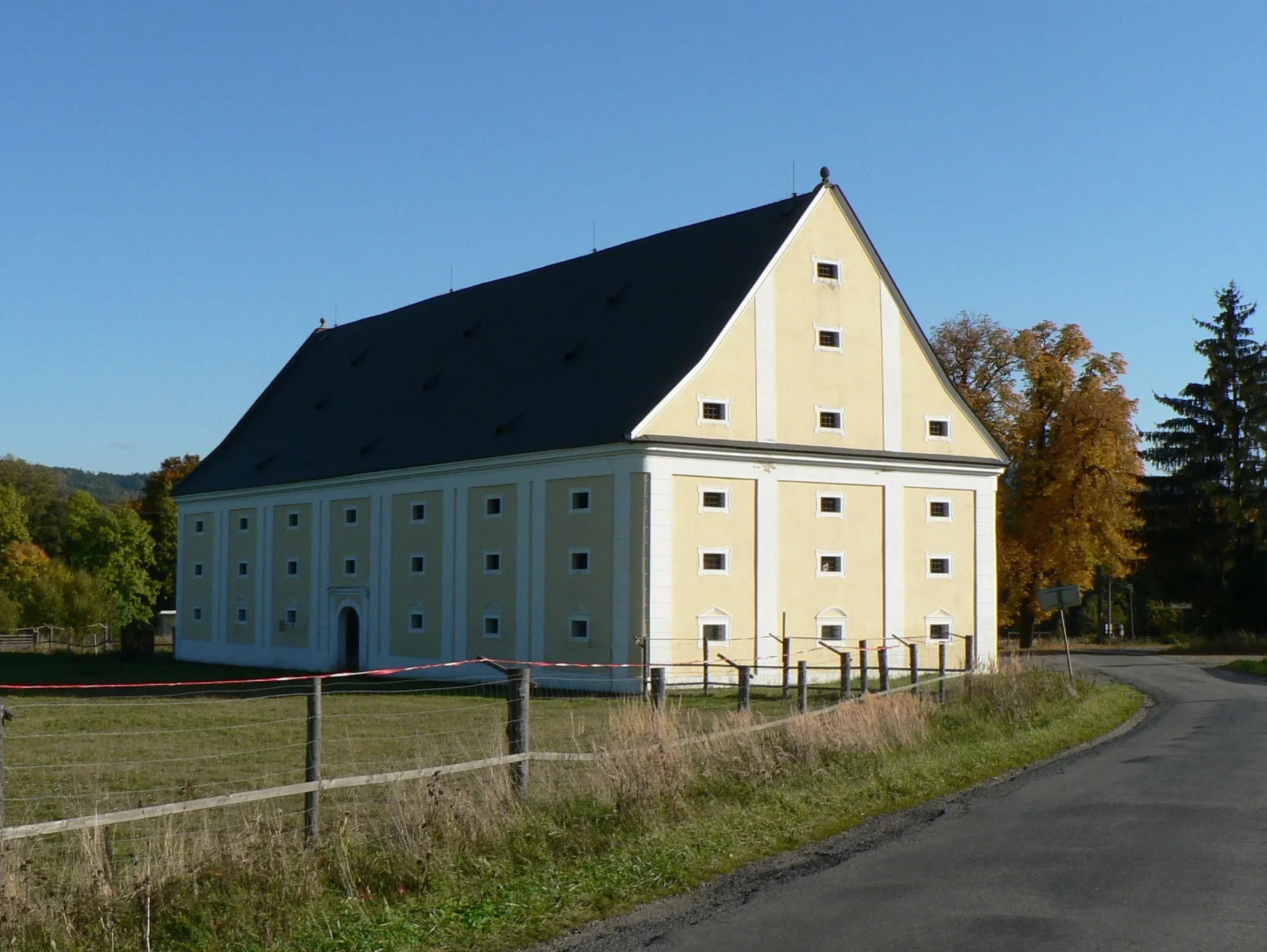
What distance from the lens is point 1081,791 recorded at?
13906 millimetres

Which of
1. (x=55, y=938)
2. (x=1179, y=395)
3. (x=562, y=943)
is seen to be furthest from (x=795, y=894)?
(x=1179, y=395)

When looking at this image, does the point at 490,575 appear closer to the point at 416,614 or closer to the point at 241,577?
the point at 416,614

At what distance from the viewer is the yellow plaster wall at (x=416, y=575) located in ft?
122

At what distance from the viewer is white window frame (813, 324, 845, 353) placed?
1378 inches

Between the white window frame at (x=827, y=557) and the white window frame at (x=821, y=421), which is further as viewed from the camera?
A: the white window frame at (x=821, y=421)

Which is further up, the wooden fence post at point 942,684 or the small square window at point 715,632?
the small square window at point 715,632

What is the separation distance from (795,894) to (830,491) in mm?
25935

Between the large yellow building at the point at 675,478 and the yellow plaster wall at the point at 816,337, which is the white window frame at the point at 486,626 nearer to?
the large yellow building at the point at 675,478

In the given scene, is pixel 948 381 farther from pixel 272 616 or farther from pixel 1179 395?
pixel 1179 395

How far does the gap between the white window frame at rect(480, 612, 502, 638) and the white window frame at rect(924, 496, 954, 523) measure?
450 inches

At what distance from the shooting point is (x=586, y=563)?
32969mm

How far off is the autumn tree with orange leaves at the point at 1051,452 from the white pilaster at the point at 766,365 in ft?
67.0

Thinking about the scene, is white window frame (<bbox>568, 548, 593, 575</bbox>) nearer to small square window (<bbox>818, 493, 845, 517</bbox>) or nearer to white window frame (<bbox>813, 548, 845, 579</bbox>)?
white window frame (<bbox>813, 548, 845, 579</bbox>)

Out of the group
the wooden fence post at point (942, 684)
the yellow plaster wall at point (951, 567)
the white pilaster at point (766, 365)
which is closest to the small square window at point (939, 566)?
the yellow plaster wall at point (951, 567)
